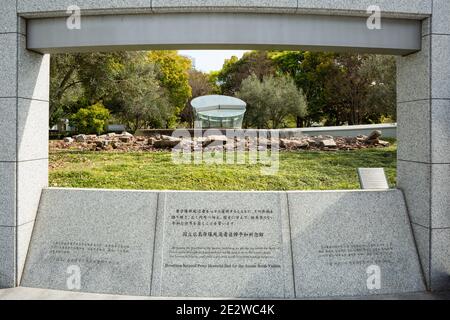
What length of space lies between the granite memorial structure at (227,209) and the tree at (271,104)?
68.4 feet

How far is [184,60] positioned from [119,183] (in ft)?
110

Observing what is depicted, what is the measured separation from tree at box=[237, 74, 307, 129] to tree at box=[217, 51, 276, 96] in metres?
9.02

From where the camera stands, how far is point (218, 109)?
66.0ft

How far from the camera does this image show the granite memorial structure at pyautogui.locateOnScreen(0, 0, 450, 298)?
482cm

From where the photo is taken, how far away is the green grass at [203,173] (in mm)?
8422

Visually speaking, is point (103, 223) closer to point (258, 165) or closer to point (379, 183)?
point (379, 183)

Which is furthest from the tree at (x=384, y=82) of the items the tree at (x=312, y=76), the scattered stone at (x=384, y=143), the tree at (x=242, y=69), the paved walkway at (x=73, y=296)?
the tree at (x=242, y=69)

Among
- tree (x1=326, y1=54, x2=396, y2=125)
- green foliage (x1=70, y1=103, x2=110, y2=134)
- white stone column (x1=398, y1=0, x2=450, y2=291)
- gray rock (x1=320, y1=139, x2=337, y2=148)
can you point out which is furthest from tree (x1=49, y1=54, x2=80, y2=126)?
tree (x1=326, y1=54, x2=396, y2=125)

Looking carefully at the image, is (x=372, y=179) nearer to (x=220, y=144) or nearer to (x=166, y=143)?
(x=220, y=144)

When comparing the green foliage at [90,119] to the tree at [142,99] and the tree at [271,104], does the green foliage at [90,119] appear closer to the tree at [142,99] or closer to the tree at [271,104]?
the tree at [142,99]

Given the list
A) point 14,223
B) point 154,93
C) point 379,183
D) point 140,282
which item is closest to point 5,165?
point 14,223

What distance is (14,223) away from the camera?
5016 mm

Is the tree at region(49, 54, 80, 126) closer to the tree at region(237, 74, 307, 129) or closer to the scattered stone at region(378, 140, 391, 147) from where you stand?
the scattered stone at region(378, 140, 391, 147)

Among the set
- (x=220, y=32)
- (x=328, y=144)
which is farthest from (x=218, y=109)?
(x=220, y=32)
